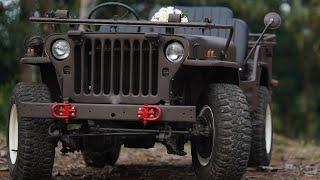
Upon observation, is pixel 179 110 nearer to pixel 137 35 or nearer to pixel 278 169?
pixel 137 35

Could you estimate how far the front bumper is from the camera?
18.9 feet

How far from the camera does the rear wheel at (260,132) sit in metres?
8.30

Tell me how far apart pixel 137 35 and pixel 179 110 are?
704 mm

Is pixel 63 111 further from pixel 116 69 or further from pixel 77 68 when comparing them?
pixel 116 69

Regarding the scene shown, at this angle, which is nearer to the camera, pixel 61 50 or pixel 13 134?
pixel 61 50

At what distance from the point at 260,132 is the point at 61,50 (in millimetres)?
3078

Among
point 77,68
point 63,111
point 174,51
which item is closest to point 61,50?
point 77,68

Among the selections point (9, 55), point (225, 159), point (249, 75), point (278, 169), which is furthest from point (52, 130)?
point (9, 55)

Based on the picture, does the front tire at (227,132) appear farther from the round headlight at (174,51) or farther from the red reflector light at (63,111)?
the red reflector light at (63,111)

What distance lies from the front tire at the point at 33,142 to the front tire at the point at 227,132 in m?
1.32

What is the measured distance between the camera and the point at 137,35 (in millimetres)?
5949

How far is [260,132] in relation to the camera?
8359 millimetres

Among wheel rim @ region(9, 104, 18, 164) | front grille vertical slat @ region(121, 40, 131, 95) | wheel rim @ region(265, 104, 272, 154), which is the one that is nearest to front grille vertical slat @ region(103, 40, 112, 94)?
front grille vertical slat @ region(121, 40, 131, 95)

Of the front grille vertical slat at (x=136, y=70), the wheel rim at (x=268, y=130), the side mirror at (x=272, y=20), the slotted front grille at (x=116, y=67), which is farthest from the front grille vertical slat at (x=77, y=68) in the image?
the wheel rim at (x=268, y=130)
